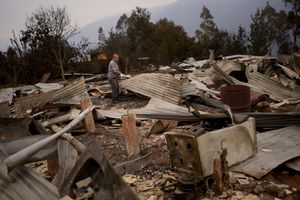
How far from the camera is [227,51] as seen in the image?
32406 mm

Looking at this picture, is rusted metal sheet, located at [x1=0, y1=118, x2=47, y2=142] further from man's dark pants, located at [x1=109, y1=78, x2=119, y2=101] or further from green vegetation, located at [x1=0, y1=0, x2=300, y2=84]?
green vegetation, located at [x1=0, y1=0, x2=300, y2=84]

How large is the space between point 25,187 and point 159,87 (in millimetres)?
8870

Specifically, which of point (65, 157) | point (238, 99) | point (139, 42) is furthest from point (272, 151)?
point (139, 42)

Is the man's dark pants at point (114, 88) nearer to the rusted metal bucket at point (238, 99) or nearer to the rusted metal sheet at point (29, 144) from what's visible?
the rusted metal bucket at point (238, 99)

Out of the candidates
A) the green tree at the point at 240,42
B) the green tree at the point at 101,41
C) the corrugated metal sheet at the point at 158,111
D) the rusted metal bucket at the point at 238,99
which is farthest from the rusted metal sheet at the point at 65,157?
the green tree at the point at 240,42

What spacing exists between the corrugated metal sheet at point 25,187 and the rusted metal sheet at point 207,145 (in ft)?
7.44

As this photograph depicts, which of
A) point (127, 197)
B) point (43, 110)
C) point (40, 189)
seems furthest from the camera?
point (43, 110)

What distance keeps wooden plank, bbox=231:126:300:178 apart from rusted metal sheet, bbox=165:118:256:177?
6.0 inches

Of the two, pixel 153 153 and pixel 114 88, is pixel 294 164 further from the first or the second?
pixel 114 88

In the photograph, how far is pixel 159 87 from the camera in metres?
11.7

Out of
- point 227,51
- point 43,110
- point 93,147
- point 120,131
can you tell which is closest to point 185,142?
point 93,147

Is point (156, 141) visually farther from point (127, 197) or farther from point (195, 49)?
point (195, 49)

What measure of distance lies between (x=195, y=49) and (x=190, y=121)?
85.6 ft

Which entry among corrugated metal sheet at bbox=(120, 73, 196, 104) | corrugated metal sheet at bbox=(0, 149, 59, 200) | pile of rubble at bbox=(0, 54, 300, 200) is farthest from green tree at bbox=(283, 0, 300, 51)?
corrugated metal sheet at bbox=(0, 149, 59, 200)
